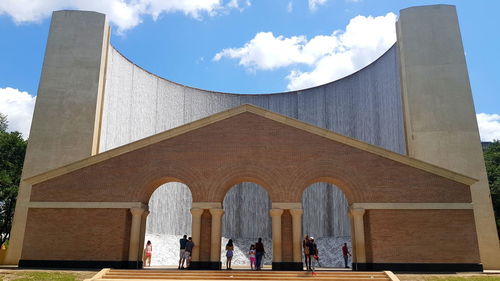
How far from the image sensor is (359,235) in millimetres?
21172

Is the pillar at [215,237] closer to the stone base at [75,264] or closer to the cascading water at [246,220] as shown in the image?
the stone base at [75,264]

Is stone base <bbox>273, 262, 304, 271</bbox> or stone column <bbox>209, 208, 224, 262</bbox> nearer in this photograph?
stone base <bbox>273, 262, 304, 271</bbox>

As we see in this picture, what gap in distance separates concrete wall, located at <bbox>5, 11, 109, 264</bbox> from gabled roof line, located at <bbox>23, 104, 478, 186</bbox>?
6623 millimetres

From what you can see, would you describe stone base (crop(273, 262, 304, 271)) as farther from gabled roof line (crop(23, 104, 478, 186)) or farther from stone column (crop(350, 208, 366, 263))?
gabled roof line (crop(23, 104, 478, 186))

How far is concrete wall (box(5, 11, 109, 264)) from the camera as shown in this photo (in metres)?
28.9

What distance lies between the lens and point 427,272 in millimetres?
19828

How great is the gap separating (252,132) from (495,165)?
23.0 m

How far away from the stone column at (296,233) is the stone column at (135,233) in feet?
24.5

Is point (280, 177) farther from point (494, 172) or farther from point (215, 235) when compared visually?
point (494, 172)

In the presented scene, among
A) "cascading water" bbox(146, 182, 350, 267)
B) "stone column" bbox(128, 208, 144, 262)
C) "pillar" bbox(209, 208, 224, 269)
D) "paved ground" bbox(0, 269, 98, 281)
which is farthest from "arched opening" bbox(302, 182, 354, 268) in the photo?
"paved ground" bbox(0, 269, 98, 281)

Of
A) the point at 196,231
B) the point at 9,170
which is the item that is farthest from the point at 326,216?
the point at 9,170

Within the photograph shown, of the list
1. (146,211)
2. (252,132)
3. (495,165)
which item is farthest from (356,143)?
(495,165)

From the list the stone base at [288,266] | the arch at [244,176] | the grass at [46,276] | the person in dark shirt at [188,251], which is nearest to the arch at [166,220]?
the arch at [244,176]

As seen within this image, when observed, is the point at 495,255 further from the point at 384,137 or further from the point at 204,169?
the point at 204,169
